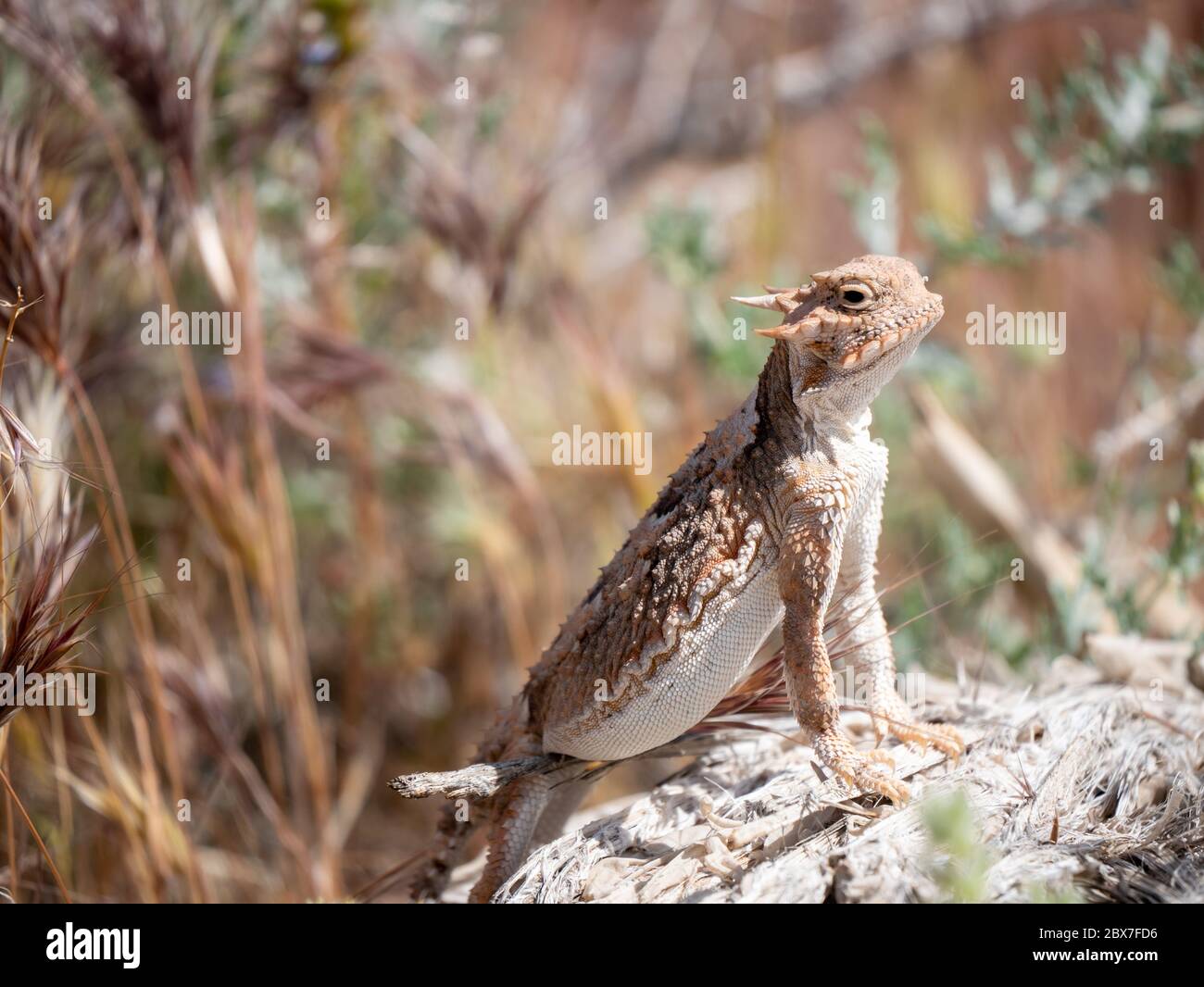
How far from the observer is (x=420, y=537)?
6.91 meters

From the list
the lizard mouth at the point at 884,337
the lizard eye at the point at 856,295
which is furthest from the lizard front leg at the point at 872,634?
the lizard eye at the point at 856,295

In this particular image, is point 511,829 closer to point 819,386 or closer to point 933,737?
point 933,737

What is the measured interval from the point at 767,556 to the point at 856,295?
2.46ft

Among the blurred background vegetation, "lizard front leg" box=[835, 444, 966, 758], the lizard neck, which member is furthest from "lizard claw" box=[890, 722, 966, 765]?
the lizard neck

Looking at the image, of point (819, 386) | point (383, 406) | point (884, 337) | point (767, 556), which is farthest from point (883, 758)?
point (383, 406)

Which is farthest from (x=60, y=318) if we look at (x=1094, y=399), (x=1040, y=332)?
(x=1094, y=399)

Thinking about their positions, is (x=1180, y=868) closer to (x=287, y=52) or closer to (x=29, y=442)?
(x=29, y=442)

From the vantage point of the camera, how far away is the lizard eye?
269cm

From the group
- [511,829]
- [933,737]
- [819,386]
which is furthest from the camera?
[511,829]

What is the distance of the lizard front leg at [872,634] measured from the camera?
2.98m

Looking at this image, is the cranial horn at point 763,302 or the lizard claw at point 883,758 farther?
the lizard claw at point 883,758

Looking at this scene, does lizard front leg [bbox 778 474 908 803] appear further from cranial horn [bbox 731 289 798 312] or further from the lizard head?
cranial horn [bbox 731 289 798 312]

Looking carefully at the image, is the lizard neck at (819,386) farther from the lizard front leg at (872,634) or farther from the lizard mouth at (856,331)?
the lizard front leg at (872,634)

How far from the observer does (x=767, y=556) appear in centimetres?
287
